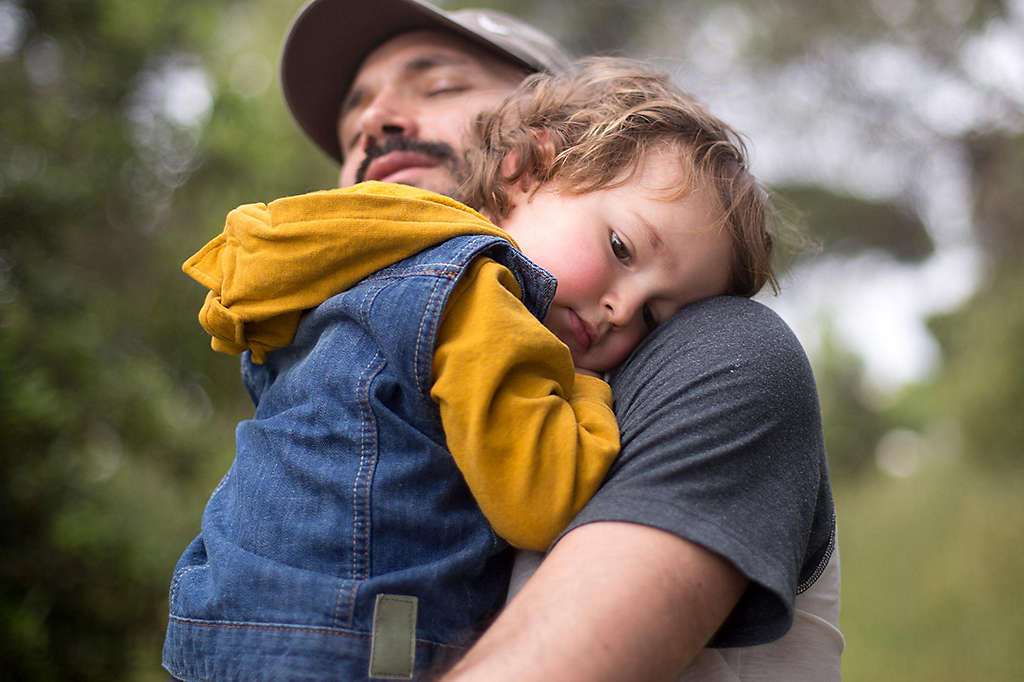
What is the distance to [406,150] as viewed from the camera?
194 centimetres

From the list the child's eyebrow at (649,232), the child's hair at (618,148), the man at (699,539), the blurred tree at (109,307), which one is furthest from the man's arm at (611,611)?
the blurred tree at (109,307)

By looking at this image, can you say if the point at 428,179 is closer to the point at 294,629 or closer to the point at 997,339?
the point at 294,629

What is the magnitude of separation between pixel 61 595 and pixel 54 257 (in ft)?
4.06

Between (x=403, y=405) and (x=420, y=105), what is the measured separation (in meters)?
1.10

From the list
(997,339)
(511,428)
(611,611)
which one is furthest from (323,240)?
(997,339)

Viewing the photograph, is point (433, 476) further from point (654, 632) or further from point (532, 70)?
point (532, 70)

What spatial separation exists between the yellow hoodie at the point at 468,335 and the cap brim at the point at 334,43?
97 cm

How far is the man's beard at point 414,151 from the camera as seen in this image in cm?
190

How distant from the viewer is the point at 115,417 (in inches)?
130

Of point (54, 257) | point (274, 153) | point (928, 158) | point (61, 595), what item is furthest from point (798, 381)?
point (928, 158)

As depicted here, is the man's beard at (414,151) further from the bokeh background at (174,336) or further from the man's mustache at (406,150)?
the bokeh background at (174,336)

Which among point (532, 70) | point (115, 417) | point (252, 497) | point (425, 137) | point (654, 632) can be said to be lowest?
point (115, 417)

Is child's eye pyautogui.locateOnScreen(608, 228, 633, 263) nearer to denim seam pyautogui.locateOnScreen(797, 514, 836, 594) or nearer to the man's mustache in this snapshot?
denim seam pyautogui.locateOnScreen(797, 514, 836, 594)

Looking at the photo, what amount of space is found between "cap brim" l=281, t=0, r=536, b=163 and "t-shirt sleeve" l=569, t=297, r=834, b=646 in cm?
118
